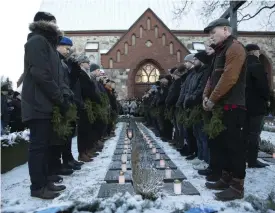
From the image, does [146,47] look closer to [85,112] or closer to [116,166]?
[85,112]

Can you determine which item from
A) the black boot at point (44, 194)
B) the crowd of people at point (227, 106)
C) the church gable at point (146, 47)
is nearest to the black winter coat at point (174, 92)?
the crowd of people at point (227, 106)

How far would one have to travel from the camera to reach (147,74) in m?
30.8

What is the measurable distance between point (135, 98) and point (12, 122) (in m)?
18.7

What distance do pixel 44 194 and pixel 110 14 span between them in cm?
3438

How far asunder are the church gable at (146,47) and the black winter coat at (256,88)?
77.4 ft

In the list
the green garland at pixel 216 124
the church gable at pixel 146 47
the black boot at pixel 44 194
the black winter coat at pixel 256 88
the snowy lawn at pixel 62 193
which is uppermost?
the church gable at pixel 146 47

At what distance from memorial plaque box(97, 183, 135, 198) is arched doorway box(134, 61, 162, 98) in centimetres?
2566

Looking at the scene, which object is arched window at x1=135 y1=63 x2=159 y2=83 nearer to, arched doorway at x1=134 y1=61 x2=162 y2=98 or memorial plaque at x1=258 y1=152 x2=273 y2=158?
arched doorway at x1=134 y1=61 x2=162 y2=98

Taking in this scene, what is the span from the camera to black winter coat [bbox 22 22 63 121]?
4445mm

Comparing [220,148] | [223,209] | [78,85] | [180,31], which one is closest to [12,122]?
[78,85]

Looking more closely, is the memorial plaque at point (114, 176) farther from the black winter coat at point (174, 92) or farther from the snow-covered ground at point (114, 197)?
the black winter coat at point (174, 92)

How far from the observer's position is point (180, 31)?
3553 cm

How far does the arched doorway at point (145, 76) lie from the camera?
30.6m

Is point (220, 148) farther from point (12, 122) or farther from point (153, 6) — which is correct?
point (153, 6)
